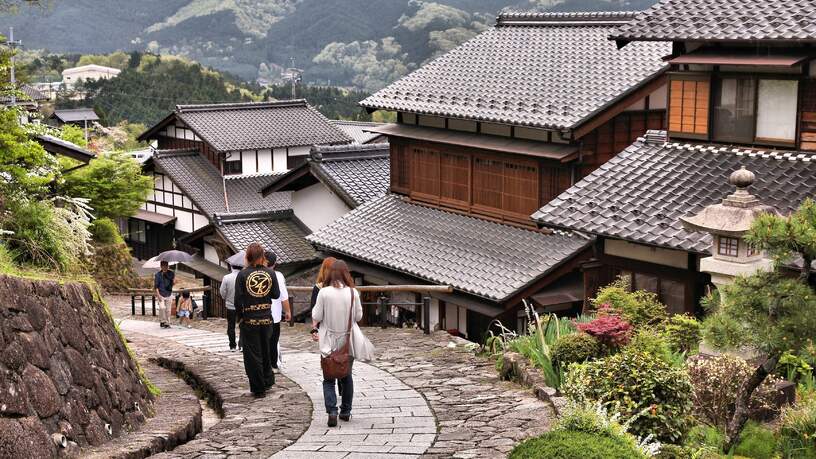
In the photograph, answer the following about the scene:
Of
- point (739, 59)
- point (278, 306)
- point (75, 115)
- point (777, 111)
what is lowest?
point (278, 306)

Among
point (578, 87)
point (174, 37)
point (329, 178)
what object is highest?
point (174, 37)

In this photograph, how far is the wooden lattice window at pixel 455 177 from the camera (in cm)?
2339

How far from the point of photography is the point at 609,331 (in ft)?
36.2

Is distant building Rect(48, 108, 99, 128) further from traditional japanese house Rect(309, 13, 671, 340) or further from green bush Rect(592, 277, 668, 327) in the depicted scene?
green bush Rect(592, 277, 668, 327)

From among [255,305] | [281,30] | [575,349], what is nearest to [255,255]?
[255,305]

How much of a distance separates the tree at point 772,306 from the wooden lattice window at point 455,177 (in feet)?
48.6

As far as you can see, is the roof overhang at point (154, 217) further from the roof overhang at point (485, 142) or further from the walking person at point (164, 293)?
the walking person at point (164, 293)

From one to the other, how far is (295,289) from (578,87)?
289 inches

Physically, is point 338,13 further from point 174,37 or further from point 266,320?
point 266,320

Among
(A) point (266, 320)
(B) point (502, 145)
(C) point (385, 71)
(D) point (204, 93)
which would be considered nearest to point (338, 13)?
(C) point (385, 71)

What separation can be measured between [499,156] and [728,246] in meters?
10.6

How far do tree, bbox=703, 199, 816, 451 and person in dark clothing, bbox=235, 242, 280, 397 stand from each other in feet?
16.7

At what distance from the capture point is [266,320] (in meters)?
11.6

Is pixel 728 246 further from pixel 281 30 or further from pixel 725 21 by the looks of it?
pixel 281 30
